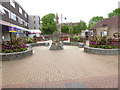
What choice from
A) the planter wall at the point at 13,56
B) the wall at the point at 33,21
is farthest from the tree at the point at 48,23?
the planter wall at the point at 13,56

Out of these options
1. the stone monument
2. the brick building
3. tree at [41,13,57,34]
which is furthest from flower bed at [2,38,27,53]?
tree at [41,13,57,34]

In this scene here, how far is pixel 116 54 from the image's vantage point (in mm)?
8719

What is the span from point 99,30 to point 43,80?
2387cm

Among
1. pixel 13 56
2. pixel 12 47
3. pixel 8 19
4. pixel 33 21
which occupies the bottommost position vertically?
pixel 13 56

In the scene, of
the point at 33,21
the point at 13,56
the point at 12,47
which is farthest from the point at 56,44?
the point at 33,21

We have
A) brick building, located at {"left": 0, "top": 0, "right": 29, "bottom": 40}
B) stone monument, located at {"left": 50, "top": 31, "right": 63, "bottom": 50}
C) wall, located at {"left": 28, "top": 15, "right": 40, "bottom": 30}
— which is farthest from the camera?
wall, located at {"left": 28, "top": 15, "right": 40, "bottom": 30}

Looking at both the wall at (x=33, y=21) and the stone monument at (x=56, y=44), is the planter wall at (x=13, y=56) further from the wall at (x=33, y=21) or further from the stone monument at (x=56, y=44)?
the wall at (x=33, y=21)

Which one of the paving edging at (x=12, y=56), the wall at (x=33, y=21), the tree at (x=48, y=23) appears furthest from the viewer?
the tree at (x=48, y=23)

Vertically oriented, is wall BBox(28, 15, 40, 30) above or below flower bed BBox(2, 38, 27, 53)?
above

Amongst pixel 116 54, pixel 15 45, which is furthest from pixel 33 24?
pixel 116 54

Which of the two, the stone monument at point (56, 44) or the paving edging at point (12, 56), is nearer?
the paving edging at point (12, 56)

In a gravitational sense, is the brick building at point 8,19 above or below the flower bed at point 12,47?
above

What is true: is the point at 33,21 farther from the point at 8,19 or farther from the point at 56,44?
the point at 56,44

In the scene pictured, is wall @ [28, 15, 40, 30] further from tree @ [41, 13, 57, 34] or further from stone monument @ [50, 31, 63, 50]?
stone monument @ [50, 31, 63, 50]
